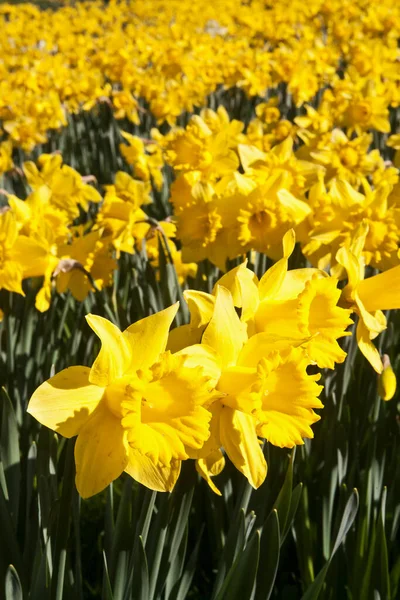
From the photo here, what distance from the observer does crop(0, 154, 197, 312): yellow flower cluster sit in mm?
1854

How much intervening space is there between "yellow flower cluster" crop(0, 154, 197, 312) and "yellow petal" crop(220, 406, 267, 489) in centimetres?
92

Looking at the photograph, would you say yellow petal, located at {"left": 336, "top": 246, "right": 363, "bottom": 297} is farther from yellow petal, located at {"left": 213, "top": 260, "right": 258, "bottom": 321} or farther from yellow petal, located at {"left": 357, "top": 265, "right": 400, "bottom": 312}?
yellow petal, located at {"left": 213, "top": 260, "right": 258, "bottom": 321}

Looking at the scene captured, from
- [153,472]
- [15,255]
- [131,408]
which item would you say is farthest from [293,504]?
[15,255]

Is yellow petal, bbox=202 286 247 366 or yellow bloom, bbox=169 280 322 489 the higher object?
yellow petal, bbox=202 286 247 366

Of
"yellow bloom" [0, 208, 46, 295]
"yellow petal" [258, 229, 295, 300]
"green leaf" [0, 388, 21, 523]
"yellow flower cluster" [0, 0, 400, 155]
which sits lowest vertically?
"green leaf" [0, 388, 21, 523]

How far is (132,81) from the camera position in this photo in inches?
222

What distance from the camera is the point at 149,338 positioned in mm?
1028

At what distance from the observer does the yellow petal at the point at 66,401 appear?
0.96 meters

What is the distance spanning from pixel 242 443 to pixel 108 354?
0.89 feet

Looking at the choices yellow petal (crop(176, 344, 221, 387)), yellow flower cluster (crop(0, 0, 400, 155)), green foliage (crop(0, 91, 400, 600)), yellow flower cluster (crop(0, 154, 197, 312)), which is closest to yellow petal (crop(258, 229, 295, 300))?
yellow petal (crop(176, 344, 221, 387))

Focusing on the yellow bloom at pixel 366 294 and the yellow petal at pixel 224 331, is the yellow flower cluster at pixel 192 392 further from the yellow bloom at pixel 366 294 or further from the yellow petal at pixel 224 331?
the yellow bloom at pixel 366 294

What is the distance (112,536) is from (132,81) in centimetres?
500

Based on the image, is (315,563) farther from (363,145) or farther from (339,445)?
(363,145)

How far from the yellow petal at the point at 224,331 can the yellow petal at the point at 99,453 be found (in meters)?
0.20
